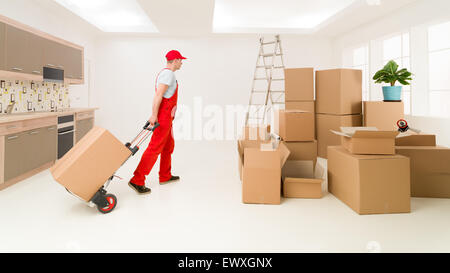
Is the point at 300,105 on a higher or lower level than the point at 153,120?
higher

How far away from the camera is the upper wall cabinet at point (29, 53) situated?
9.70 feet

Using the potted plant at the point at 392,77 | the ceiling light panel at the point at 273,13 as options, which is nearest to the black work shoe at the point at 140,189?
the potted plant at the point at 392,77

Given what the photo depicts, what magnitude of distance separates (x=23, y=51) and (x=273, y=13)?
4.04 m

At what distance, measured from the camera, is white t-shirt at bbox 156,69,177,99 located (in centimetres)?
265

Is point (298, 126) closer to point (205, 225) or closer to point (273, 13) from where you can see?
point (205, 225)

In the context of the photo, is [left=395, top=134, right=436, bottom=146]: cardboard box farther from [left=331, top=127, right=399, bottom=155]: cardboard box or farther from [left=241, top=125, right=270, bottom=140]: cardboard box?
[left=241, top=125, right=270, bottom=140]: cardboard box

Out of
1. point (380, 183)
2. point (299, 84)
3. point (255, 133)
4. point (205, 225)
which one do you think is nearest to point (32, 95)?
point (255, 133)

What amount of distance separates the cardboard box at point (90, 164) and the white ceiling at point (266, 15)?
2559 mm

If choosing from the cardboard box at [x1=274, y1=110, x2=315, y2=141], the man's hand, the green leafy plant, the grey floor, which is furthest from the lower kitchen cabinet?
the green leafy plant

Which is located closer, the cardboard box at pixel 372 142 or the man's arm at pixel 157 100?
the cardboard box at pixel 372 142

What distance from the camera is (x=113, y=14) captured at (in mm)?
5117

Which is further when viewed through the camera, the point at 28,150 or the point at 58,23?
the point at 58,23

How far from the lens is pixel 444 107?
11.8 feet

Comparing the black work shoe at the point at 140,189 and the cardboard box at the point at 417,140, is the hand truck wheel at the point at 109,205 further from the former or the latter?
the cardboard box at the point at 417,140
